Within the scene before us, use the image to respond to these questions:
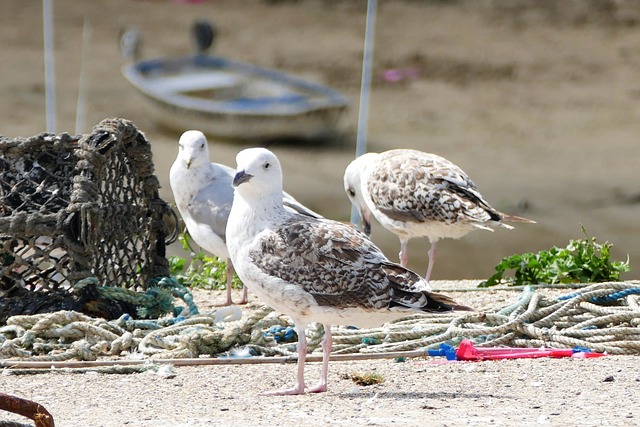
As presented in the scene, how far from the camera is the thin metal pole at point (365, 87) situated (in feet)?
41.6

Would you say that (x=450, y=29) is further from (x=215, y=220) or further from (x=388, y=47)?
(x=215, y=220)

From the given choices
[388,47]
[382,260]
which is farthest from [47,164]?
[388,47]

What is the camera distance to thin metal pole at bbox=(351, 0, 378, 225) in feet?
41.6

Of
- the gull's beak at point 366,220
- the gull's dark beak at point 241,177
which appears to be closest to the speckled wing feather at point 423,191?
the gull's beak at point 366,220

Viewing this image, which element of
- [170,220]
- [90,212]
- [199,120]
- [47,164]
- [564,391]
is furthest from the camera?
[199,120]

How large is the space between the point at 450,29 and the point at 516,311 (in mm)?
8612

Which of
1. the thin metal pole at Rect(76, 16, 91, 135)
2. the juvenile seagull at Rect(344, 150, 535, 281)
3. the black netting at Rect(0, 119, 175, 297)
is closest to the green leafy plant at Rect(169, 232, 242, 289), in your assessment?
the juvenile seagull at Rect(344, 150, 535, 281)

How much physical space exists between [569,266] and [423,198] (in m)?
1.29

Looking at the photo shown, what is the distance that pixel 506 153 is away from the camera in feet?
49.1

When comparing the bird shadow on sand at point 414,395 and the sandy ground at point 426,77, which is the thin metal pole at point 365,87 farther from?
the bird shadow on sand at point 414,395

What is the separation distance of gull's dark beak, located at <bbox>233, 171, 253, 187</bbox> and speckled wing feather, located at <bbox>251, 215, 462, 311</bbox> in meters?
0.29

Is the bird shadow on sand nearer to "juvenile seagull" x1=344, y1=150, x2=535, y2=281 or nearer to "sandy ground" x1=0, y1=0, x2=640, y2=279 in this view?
"juvenile seagull" x1=344, y1=150, x2=535, y2=281

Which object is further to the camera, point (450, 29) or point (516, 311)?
point (450, 29)

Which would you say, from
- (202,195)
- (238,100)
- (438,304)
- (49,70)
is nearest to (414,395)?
(438,304)
